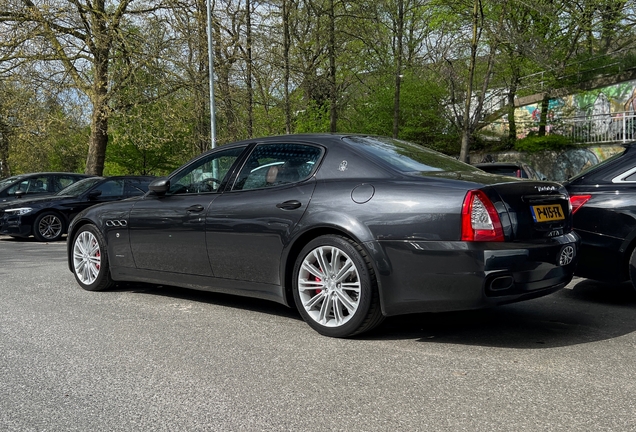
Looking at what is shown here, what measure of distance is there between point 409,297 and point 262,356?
104 cm

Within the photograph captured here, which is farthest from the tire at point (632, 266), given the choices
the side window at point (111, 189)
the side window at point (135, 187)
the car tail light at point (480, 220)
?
the side window at point (111, 189)

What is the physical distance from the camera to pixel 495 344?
4.57 metres

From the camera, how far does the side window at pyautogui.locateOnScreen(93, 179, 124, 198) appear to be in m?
14.3

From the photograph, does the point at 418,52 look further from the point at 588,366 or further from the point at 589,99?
the point at 588,366

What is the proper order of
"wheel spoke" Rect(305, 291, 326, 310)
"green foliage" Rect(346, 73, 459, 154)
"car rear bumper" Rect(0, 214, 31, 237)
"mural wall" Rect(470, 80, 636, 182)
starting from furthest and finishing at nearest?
"green foliage" Rect(346, 73, 459, 154) → "mural wall" Rect(470, 80, 636, 182) → "car rear bumper" Rect(0, 214, 31, 237) → "wheel spoke" Rect(305, 291, 326, 310)

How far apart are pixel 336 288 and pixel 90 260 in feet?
10.5

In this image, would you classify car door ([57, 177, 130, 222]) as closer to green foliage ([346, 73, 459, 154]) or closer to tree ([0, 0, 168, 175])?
tree ([0, 0, 168, 175])

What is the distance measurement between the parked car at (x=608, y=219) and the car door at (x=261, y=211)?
2571 mm

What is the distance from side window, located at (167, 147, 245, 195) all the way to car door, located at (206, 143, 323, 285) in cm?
21

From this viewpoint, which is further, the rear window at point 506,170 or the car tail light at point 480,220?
the rear window at point 506,170

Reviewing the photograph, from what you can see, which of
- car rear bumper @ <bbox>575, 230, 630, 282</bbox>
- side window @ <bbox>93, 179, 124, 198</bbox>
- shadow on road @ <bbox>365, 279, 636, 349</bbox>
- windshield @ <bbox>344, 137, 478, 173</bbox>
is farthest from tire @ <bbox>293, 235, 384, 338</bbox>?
side window @ <bbox>93, 179, 124, 198</bbox>

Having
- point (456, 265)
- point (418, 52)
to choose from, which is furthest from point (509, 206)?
point (418, 52)

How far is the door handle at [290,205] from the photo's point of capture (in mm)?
5004

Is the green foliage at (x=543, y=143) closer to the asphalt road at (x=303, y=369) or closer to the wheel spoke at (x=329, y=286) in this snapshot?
the asphalt road at (x=303, y=369)
